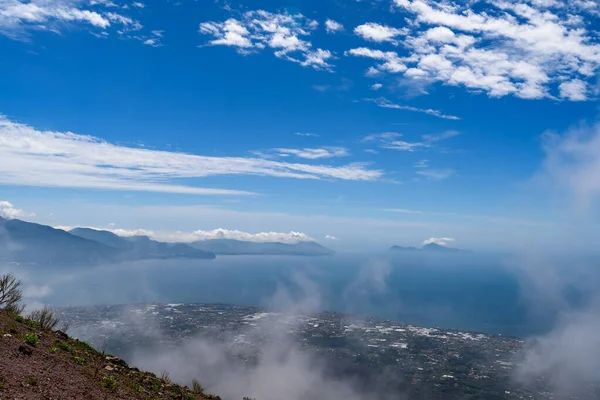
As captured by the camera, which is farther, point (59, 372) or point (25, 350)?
point (25, 350)

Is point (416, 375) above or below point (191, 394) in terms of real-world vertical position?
below

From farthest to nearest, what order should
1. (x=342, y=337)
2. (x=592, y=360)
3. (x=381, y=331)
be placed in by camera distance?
1. (x=381, y=331)
2. (x=342, y=337)
3. (x=592, y=360)

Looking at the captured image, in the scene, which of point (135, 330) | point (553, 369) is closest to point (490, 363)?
point (553, 369)

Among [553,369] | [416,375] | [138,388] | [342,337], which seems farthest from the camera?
[342,337]

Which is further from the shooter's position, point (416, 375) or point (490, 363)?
point (490, 363)

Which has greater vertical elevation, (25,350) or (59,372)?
(25,350)

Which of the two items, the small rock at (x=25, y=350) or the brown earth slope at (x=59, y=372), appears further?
the small rock at (x=25, y=350)

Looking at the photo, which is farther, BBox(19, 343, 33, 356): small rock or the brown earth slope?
BBox(19, 343, 33, 356): small rock

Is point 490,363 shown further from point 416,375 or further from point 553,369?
point 416,375
